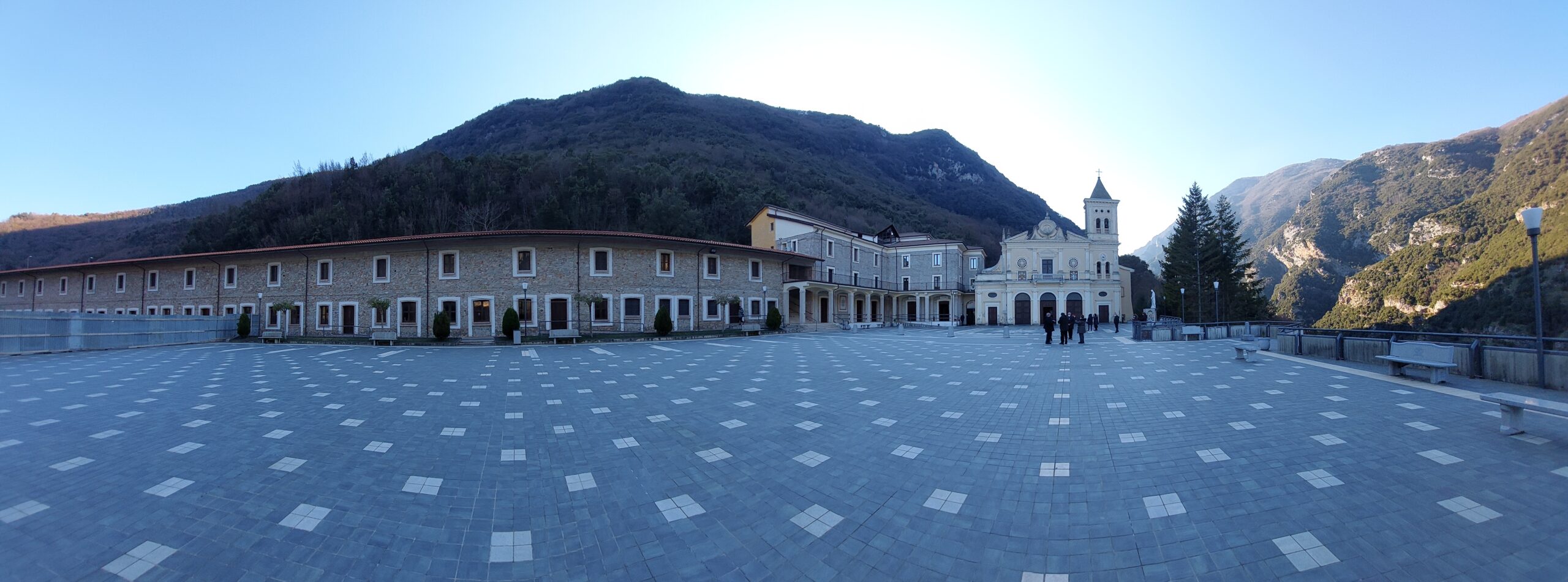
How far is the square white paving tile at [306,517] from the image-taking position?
3697 mm

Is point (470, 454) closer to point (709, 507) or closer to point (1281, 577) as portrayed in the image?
point (709, 507)

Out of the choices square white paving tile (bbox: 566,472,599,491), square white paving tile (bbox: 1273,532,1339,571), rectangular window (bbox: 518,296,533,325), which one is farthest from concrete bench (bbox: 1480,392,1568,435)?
rectangular window (bbox: 518,296,533,325)

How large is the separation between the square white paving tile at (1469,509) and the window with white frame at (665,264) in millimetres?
28287

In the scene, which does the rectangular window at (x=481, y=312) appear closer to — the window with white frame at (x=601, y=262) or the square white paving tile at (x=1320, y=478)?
the window with white frame at (x=601, y=262)

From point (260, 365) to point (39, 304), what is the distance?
44654 mm

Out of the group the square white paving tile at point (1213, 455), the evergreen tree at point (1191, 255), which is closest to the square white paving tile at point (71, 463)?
the square white paving tile at point (1213, 455)

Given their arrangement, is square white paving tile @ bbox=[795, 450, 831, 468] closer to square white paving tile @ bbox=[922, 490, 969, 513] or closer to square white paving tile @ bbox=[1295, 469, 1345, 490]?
square white paving tile @ bbox=[922, 490, 969, 513]

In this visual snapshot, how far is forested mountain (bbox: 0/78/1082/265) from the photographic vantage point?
169 ft

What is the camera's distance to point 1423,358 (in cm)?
896

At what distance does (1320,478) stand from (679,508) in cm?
509

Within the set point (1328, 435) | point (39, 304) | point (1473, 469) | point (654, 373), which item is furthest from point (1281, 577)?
point (39, 304)

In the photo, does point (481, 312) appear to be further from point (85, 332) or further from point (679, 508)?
point (679, 508)

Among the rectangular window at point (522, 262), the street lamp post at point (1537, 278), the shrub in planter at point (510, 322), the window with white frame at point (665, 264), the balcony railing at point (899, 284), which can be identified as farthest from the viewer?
the balcony railing at point (899, 284)

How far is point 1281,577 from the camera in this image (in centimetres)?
289
